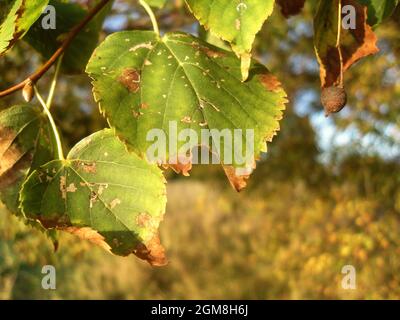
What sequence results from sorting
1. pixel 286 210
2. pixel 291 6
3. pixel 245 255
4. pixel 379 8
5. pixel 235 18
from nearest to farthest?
pixel 235 18 → pixel 379 8 → pixel 291 6 → pixel 286 210 → pixel 245 255

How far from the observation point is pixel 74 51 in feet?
3.39

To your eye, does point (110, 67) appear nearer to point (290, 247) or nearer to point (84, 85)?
point (84, 85)

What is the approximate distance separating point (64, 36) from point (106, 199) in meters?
0.36

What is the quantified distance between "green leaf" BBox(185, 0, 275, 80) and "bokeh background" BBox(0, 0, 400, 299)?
4.29 feet

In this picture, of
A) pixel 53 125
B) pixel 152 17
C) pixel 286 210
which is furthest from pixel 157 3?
pixel 286 210

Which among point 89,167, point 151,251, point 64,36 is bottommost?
point 151,251

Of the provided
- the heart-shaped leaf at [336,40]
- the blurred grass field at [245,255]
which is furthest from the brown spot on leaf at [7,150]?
the blurred grass field at [245,255]

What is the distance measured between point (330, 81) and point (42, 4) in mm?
354

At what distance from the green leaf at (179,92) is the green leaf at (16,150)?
17cm

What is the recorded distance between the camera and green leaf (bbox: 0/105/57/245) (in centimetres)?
87

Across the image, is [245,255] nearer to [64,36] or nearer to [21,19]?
[64,36]

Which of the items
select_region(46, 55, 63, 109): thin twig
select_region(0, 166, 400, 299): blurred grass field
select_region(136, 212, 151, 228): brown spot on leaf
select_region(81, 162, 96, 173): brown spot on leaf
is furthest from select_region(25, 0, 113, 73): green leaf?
select_region(0, 166, 400, 299): blurred grass field

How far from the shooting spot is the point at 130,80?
770 mm

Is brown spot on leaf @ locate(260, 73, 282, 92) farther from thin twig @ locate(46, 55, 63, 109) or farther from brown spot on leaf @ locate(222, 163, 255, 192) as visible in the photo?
thin twig @ locate(46, 55, 63, 109)
